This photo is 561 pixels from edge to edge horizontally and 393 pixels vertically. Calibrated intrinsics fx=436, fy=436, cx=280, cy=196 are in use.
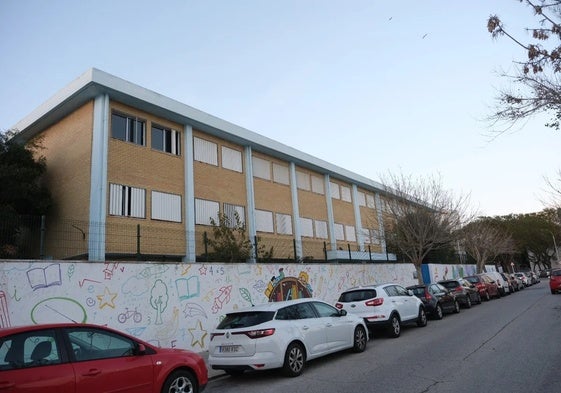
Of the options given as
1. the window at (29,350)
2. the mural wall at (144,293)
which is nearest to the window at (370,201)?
the mural wall at (144,293)

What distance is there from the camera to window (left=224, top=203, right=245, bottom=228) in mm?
20797

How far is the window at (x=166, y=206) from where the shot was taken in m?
17.6

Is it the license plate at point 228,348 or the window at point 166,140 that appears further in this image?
the window at point 166,140

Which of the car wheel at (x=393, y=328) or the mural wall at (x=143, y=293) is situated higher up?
the mural wall at (x=143, y=293)

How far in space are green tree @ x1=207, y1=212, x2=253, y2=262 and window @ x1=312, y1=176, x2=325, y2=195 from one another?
29.9ft

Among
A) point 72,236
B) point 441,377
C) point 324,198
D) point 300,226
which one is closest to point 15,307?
point 72,236

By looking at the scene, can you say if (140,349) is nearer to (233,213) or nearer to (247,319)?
(247,319)

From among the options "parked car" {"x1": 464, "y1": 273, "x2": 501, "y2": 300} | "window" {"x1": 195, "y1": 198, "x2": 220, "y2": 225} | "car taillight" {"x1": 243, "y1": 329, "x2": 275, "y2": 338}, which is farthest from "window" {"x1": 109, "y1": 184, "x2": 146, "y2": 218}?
"parked car" {"x1": 464, "y1": 273, "x2": 501, "y2": 300}

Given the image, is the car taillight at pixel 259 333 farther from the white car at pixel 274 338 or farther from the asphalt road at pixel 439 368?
the asphalt road at pixel 439 368

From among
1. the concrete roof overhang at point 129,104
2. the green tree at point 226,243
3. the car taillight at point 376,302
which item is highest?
the concrete roof overhang at point 129,104

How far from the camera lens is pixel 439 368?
316 inches

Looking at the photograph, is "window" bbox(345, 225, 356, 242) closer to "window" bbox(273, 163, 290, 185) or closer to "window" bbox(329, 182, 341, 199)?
"window" bbox(329, 182, 341, 199)

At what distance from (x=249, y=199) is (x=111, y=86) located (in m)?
8.79

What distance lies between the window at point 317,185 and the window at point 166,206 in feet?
38.3
